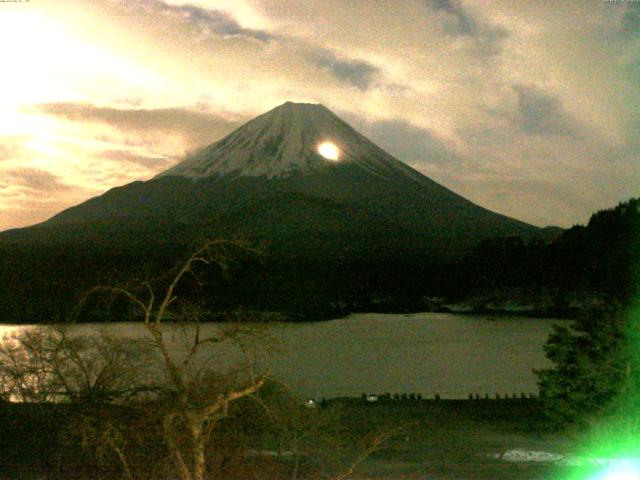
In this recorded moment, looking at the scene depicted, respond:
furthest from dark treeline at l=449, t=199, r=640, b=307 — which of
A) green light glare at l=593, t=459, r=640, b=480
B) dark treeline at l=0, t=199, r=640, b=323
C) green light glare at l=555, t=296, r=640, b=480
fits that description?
green light glare at l=593, t=459, r=640, b=480

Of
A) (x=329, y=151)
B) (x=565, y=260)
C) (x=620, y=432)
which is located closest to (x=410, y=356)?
(x=620, y=432)

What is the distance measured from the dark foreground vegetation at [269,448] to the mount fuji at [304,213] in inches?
1311

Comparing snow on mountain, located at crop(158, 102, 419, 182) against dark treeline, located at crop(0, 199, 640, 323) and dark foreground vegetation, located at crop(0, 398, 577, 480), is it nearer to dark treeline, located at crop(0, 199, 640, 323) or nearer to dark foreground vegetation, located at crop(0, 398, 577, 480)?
dark treeline, located at crop(0, 199, 640, 323)

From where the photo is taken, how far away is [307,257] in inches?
2361

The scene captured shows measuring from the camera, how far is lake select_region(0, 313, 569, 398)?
20.9 meters

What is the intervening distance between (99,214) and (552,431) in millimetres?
58092

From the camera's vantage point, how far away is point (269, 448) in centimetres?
862

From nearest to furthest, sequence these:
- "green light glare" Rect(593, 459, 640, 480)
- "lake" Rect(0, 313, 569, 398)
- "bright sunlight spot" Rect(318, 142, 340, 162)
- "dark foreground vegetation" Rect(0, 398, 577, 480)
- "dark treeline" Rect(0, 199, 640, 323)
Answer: "dark foreground vegetation" Rect(0, 398, 577, 480) → "green light glare" Rect(593, 459, 640, 480) → "lake" Rect(0, 313, 569, 398) → "dark treeline" Rect(0, 199, 640, 323) → "bright sunlight spot" Rect(318, 142, 340, 162)

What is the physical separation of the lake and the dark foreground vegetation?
3398mm

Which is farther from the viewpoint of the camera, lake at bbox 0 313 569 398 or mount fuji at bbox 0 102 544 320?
mount fuji at bbox 0 102 544 320

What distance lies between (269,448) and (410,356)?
66.7 feet

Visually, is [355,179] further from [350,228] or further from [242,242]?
[242,242]

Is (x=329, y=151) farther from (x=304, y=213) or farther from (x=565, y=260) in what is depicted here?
(x=565, y=260)

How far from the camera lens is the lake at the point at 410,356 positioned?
20.9 meters
